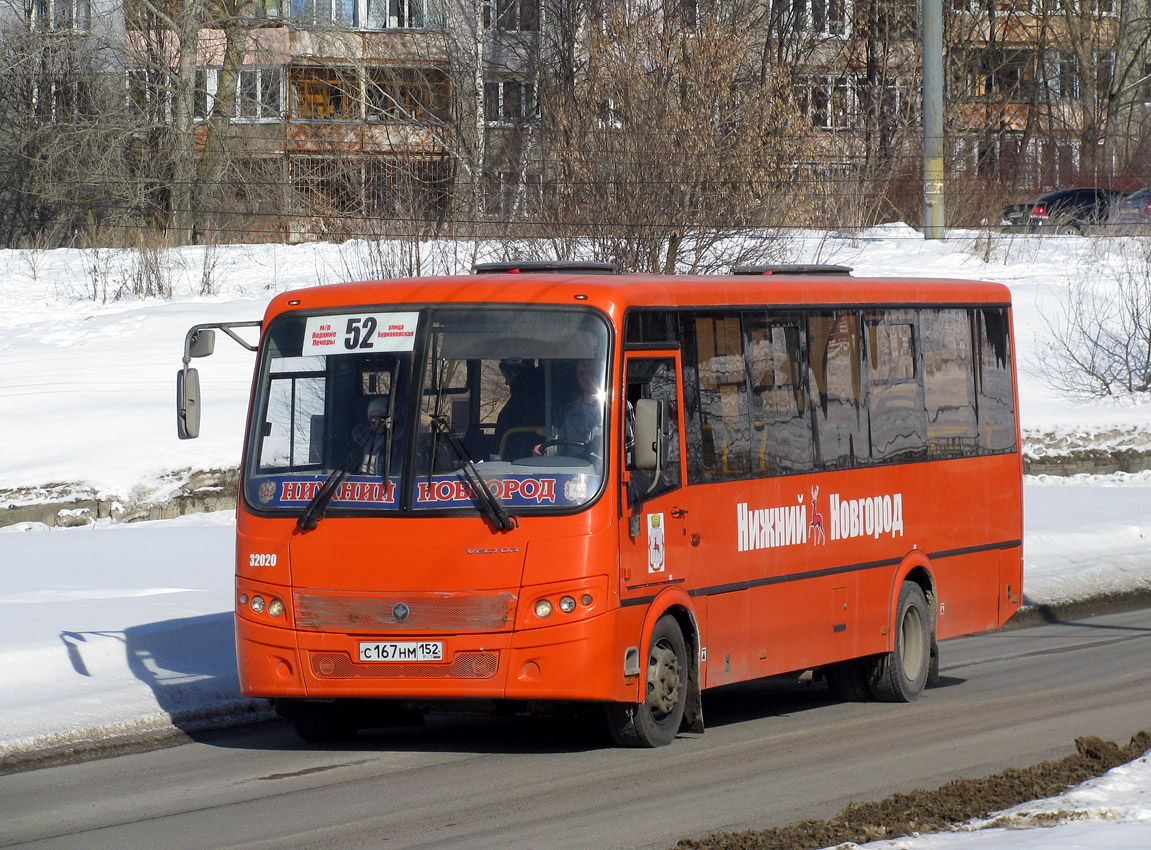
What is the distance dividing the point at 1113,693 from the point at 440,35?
42322mm

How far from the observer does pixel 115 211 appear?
42312 millimetres

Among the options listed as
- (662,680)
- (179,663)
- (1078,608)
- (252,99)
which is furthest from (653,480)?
(252,99)

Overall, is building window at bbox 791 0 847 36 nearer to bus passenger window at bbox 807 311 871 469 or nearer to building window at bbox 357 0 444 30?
building window at bbox 357 0 444 30

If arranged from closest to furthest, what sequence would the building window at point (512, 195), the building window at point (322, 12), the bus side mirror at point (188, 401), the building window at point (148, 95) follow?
1. the bus side mirror at point (188, 401)
2. the building window at point (512, 195)
3. the building window at point (148, 95)
4. the building window at point (322, 12)

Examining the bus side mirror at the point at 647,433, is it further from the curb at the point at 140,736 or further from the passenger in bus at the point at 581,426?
the curb at the point at 140,736

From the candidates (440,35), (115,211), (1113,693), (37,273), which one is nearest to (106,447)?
(37,273)

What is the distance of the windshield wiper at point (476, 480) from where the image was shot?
938 centimetres

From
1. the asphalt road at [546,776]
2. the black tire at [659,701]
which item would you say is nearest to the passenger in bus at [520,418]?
the black tire at [659,701]

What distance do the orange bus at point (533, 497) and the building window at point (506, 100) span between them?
39.1m

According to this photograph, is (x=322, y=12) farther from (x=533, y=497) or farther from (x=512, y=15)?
(x=533, y=497)

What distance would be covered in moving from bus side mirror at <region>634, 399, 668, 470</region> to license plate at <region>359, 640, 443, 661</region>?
1.40 meters

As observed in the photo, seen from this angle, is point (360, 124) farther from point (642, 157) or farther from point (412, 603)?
point (412, 603)

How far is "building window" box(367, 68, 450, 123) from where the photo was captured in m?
50.2

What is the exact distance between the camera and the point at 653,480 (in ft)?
32.2
